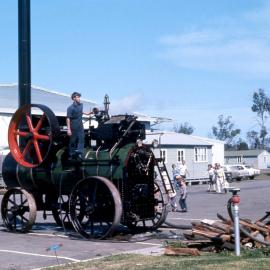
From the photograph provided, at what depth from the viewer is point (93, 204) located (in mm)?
13992

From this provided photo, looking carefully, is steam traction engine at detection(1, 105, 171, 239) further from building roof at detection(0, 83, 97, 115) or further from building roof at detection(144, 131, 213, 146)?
building roof at detection(144, 131, 213, 146)

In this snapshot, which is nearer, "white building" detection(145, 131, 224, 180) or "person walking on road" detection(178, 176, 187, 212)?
"person walking on road" detection(178, 176, 187, 212)

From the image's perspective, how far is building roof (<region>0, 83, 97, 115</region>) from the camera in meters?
40.6

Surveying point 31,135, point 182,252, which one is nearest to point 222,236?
point 182,252

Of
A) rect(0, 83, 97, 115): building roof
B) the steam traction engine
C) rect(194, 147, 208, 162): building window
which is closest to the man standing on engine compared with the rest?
the steam traction engine

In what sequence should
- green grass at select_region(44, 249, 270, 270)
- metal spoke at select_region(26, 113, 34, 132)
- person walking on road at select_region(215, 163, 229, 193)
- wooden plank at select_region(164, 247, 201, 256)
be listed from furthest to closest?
person walking on road at select_region(215, 163, 229, 193)
metal spoke at select_region(26, 113, 34, 132)
wooden plank at select_region(164, 247, 201, 256)
green grass at select_region(44, 249, 270, 270)

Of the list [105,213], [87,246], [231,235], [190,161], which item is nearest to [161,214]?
[105,213]

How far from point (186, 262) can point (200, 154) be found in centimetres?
3962

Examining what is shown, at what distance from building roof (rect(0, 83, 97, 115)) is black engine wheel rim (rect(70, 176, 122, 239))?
25.1 metres

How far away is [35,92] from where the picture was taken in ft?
159

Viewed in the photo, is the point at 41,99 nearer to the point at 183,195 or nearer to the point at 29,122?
the point at 183,195

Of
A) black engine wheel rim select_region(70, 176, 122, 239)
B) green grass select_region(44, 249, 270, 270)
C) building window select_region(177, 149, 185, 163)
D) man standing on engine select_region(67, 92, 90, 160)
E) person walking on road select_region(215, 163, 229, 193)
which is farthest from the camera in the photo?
building window select_region(177, 149, 185, 163)

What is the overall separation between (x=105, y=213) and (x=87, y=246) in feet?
3.92

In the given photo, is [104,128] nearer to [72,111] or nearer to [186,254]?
[72,111]
